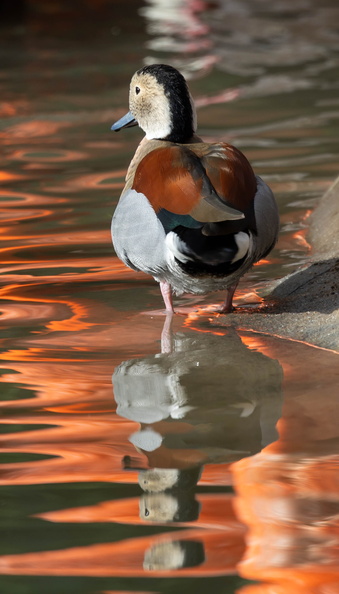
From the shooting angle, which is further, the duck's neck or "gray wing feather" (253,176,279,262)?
the duck's neck

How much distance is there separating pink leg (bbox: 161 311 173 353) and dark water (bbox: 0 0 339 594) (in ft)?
0.06

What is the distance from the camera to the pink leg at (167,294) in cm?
473

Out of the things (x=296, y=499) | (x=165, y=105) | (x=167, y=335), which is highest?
(x=165, y=105)

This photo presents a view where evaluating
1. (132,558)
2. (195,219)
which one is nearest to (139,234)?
(195,219)

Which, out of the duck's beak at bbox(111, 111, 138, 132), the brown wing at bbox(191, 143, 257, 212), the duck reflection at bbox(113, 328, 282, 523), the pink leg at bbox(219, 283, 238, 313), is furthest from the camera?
the duck's beak at bbox(111, 111, 138, 132)

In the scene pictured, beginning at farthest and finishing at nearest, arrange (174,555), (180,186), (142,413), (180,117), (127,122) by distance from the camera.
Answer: (127,122)
(180,117)
(180,186)
(142,413)
(174,555)

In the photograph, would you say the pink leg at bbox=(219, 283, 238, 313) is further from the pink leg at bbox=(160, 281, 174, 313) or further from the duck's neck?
the duck's neck

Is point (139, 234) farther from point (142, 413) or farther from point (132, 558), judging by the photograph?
point (132, 558)

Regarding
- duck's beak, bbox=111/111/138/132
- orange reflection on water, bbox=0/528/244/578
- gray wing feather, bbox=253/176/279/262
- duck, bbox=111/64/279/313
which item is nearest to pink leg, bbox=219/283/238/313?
duck, bbox=111/64/279/313

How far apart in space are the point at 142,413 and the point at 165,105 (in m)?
1.87

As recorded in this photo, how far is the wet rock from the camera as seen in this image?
14.1 feet

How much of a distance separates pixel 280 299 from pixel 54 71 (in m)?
7.79

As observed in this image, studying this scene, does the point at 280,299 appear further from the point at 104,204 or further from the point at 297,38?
the point at 297,38

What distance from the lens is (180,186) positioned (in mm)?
4168
